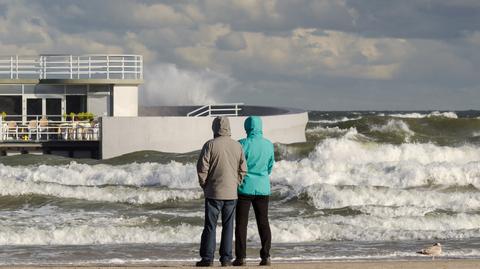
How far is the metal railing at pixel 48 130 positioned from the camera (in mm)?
35281

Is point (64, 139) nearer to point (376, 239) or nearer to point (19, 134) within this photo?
point (19, 134)

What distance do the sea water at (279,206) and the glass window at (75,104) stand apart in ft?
16.2

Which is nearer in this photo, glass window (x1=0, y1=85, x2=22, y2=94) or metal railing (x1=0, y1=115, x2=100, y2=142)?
metal railing (x1=0, y1=115, x2=100, y2=142)

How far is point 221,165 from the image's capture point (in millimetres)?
12711

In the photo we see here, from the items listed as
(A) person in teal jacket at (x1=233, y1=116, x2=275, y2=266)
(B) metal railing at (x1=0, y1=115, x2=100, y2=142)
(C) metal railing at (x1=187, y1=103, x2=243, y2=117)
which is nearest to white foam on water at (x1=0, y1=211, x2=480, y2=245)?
(A) person in teal jacket at (x1=233, y1=116, x2=275, y2=266)

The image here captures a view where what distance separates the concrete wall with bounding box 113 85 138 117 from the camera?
127 ft

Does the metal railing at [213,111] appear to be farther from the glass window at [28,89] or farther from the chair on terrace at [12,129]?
the glass window at [28,89]

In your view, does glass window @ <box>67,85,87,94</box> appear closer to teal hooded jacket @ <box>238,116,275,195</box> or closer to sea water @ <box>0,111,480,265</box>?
sea water @ <box>0,111,480,265</box>

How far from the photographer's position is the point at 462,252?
731 inches

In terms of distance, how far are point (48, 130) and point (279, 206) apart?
39.3ft

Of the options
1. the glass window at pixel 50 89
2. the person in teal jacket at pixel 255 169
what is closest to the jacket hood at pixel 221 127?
the person in teal jacket at pixel 255 169

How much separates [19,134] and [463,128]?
108 feet

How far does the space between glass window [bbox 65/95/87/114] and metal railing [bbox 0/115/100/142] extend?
90.9 inches

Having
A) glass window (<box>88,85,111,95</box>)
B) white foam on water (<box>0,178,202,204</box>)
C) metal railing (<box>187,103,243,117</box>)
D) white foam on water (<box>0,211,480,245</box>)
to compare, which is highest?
glass window (<box>88,85,111,95</box>)
